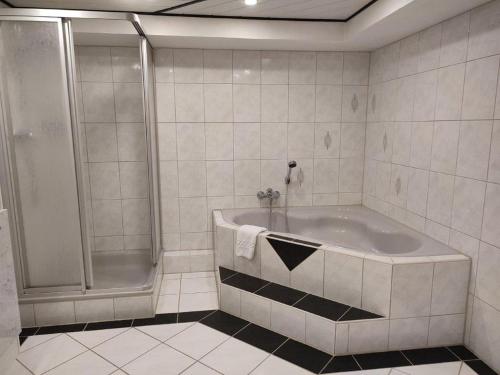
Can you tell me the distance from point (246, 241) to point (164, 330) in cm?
84

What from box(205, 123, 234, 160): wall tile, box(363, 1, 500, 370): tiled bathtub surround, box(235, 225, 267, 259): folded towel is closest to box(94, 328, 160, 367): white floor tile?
box(235, 225, 267, 259): folded towel


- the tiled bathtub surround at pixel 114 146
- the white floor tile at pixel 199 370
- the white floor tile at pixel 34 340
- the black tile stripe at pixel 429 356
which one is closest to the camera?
the white floor tile at pixel 199 370

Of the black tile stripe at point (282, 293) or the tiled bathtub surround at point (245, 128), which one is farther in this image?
the tiled bathtub surround at point (245, 128)

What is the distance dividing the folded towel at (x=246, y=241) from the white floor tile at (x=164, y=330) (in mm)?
627

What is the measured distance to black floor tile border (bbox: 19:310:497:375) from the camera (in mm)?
1919

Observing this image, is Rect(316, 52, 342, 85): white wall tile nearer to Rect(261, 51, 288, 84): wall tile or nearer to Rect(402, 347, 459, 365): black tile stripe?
Rect(261, 51, 288, 84): wall tile

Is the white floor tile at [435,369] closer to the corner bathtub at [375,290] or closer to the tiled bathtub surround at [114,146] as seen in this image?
the corner bathtub at [375,290]

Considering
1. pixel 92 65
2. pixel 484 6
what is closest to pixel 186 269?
pixel 92 65

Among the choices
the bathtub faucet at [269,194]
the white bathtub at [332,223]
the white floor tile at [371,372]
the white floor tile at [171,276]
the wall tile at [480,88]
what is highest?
the wall tile at [480,88]

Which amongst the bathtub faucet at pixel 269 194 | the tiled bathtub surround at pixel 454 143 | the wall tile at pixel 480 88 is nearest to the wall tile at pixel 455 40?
the tiled bathtub surround at pixel 454 143

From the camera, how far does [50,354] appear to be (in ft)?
6.63

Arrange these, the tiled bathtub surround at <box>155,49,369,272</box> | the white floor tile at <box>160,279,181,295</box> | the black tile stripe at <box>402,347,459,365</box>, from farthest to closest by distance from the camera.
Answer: the tiled bathtub surround at <box>155,49,369,272</box> < the white floor tile at <box>160,279,181,295</box> < the black tile stripe at <box>402,347,459,365</box>

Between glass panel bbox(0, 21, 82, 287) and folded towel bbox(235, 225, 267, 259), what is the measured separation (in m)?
1.12

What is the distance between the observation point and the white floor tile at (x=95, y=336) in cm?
213
